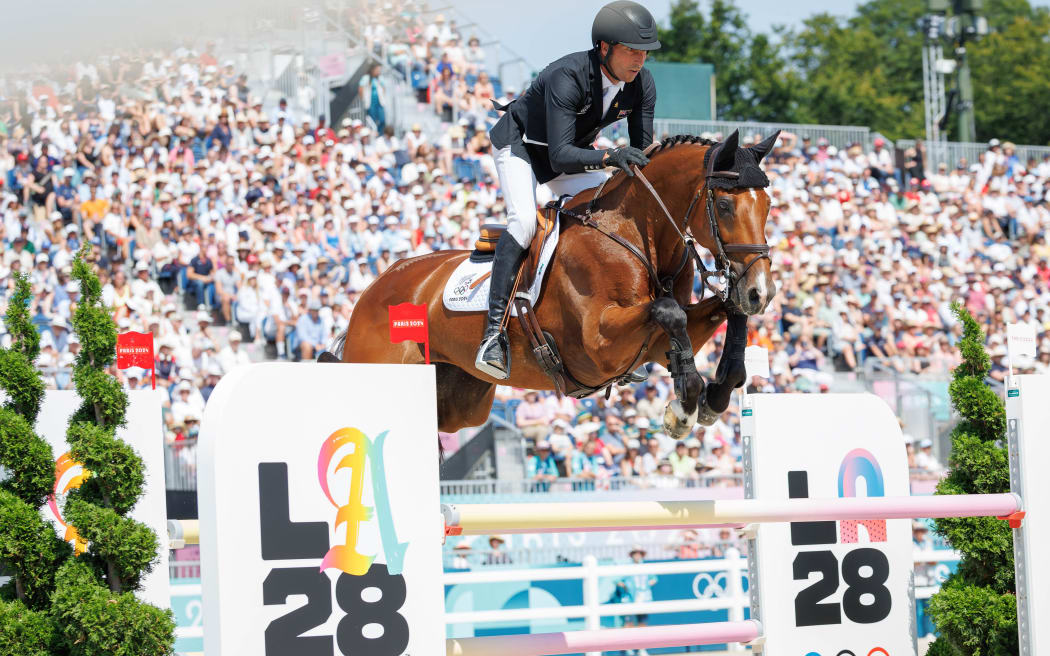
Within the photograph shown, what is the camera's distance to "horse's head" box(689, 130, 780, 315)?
4816 mm

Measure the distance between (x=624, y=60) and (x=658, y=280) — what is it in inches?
38.6

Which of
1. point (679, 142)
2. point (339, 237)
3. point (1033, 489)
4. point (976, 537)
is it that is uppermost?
point (339, 237)

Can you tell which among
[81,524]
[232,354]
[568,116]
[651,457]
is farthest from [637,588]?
[81,524]

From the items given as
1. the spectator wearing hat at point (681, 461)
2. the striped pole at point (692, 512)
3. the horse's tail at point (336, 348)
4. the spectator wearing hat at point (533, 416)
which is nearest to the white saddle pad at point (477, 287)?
the horse's tail at point (336, 348)

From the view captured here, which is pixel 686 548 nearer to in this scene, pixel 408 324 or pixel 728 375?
pixel 728 375

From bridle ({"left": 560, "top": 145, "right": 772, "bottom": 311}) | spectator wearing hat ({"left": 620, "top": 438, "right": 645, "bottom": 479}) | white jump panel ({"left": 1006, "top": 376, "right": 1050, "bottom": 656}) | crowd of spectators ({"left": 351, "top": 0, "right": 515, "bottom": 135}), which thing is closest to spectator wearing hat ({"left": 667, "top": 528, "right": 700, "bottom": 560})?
spectator wearing hat ({"left": 620, "top": 438, "right": 645, "bottom": 479})

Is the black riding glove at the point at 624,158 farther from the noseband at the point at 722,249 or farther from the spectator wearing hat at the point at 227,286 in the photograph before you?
the spectator wearing hat at the point at 227,286

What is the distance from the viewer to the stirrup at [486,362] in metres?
5.48

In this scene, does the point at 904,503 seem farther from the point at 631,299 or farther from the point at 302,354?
the point at 302,354

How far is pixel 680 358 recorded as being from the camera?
4.87m

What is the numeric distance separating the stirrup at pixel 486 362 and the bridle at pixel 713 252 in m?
Result: 0.67

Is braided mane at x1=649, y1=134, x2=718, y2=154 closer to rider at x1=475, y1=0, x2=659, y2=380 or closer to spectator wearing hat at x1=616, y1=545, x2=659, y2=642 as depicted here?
rider at x1=475, y1=0, x2=659, y2=380

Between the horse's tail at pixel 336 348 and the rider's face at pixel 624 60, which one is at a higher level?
the rider's face at pixel 624 60

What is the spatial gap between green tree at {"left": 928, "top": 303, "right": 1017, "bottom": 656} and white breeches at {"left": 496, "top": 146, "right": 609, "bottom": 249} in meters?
1.88
